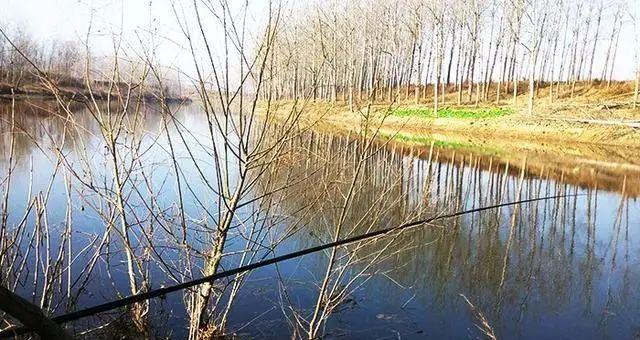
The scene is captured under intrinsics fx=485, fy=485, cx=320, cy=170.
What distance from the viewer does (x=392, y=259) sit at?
21.2ft

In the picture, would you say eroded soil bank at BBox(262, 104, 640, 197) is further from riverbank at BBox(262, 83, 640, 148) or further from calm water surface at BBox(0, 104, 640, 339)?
calm water surface at BBox(0, 104, 640, 339)

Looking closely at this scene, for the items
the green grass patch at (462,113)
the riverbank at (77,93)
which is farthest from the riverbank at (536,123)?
the riverbank at (77,93)

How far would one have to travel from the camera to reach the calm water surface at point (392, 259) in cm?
446

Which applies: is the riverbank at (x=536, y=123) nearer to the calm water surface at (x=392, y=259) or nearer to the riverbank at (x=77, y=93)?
the calm water surface at (x=392, y=259)

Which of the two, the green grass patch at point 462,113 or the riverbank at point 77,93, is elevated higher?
the riverbank at point 77,93

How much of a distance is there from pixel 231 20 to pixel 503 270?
512 cm


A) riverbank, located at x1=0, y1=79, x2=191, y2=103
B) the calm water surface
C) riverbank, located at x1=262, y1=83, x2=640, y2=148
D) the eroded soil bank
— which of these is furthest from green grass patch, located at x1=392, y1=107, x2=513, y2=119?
riverbank, located at x1=0, y1=79, x2=191, y2=103

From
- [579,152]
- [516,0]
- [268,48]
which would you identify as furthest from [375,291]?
[516,0]

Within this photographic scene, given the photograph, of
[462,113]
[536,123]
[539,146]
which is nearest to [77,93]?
[539,146]

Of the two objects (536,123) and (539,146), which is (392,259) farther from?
(536,123)

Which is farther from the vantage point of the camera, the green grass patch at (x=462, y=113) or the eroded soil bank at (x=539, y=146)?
the green grass patch at (x=462, y=113)

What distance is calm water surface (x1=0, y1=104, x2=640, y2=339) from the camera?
4.46 metres

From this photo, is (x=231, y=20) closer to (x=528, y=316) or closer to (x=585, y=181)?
(x=528, y=316)

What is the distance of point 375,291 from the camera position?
5.64 metres
